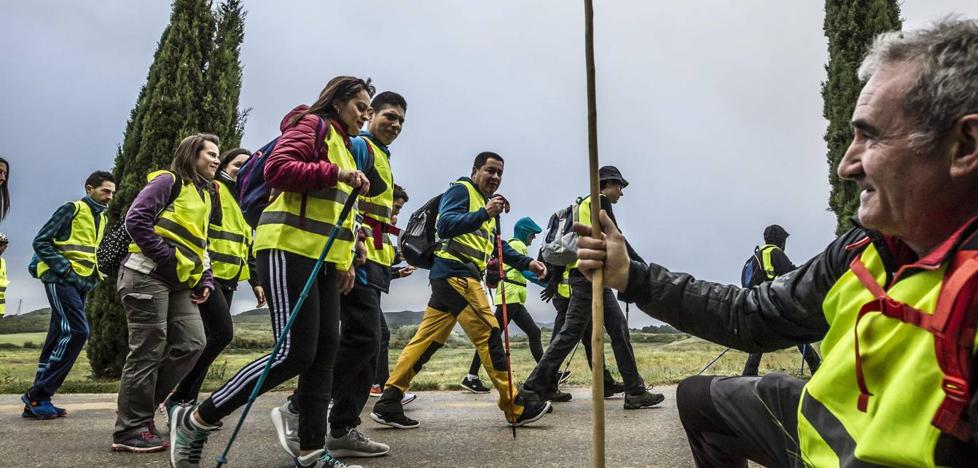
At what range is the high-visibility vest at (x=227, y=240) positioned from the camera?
18.7 feet

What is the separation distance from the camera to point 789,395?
1860mm

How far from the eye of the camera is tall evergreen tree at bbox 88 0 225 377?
406 inches

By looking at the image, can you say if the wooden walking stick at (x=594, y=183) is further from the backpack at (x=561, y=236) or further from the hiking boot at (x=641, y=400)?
the hiking boot at (x=641, y=400)

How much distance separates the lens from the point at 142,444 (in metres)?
4.21

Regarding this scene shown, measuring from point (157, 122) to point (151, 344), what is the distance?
7822 millimetres

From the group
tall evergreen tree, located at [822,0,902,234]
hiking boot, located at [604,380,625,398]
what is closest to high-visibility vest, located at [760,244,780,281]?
hiking boot, located at [604,380,625,398]

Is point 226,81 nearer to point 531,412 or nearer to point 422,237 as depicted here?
point 422,237

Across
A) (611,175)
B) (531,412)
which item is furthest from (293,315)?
(611,175)

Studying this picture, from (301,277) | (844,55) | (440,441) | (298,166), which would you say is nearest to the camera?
(298,166)

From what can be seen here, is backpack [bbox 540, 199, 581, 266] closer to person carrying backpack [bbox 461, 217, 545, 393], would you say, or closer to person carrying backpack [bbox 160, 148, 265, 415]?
person carrying backpack [bbox 461, 217, 545, 393]

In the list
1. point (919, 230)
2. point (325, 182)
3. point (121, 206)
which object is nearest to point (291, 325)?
point (325, 182)

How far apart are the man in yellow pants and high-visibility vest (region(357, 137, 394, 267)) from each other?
1.70 ft

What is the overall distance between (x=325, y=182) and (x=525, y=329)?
610 centimetres

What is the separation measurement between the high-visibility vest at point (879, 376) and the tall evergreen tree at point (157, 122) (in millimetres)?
10472
